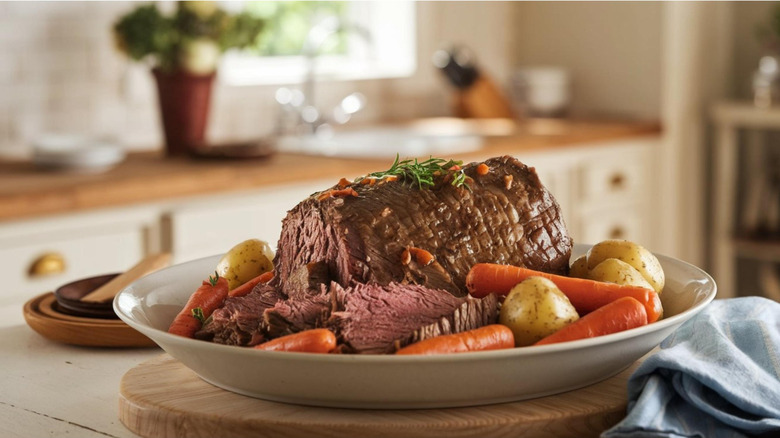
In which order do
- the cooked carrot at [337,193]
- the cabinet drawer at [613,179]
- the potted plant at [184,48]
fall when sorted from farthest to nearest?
the cabinet drawer at [613,179] < the potted plant at [184,48] < the cooked carrot at [337,193]

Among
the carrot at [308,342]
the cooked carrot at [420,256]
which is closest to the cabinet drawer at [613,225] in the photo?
the cooked carrot at [420,256]

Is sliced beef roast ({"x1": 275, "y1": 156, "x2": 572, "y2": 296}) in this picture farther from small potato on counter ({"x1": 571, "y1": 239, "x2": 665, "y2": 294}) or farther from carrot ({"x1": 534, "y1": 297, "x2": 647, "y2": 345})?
carrot ({"x1": 534, "y1": 297, "x2": 647, "y2": 345})

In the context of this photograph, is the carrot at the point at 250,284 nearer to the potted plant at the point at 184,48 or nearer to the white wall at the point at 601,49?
the potted plant at the point at 184,48

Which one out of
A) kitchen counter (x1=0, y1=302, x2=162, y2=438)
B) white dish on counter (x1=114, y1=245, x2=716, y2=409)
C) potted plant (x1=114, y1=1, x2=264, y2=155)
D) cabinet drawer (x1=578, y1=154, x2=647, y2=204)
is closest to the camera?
A: white dish on counter (x1=114, y1=245, x2=716, y2=409)

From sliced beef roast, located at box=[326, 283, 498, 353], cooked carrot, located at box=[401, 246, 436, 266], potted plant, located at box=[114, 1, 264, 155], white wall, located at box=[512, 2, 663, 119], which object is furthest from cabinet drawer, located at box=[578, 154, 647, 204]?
sliced beef roast, located at box=[326, 283, 498, 353]

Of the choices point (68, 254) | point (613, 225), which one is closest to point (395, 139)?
point (613, 225)

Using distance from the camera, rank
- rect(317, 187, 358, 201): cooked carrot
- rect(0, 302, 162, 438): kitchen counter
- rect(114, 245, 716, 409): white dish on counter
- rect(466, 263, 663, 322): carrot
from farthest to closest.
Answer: rect(317, 187, 358, 201): cooked carrot, rect(466, 263, 663, 322): carrot, rect(0, 302, 162, 438): kitchen counter, rect(114, 245, 716, 409): white dish on counter

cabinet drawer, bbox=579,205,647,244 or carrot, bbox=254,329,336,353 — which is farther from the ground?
carrot, bbox=254,329,336,353
